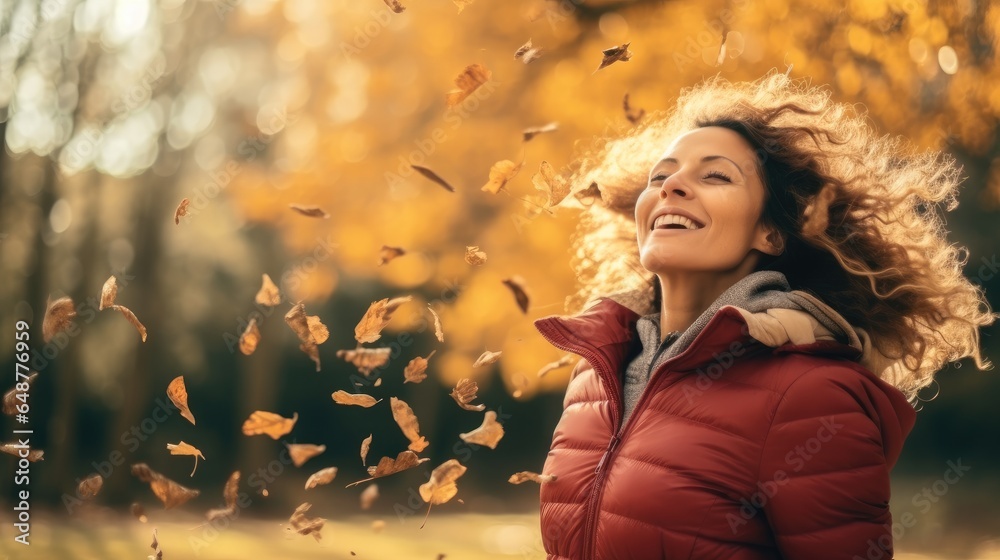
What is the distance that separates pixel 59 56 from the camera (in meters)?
10.3

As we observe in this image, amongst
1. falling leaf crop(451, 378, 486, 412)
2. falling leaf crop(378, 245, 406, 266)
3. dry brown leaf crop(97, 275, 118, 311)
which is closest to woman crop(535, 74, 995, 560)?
falling leaf crop(451, 378, 486, 412)

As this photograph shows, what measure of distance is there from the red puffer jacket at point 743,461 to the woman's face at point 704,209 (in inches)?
11.2

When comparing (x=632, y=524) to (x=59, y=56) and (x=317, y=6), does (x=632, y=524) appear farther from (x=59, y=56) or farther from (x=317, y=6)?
(x=59, y=56)

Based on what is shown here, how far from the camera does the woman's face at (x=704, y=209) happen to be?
2.19 m

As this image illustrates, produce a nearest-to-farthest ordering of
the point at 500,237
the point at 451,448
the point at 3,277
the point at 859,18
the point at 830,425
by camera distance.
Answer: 1. the point at 830,425
2. the point at 859,18
3. the point at 500,237
4. the point at 3,277
5. the point at 451,448

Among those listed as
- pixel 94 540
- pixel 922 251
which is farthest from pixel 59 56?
pixel 922 251

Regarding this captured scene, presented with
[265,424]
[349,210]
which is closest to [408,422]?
[265,424]

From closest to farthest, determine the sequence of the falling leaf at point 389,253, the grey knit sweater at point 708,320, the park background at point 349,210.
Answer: the grey knit sweater at point 708,320 → the falling leaf at point 389,253 → the park background at point 349,210

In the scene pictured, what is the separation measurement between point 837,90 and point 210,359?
12.4m

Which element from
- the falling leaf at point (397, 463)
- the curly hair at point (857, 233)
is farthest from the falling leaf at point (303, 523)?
the curly hair at point (857, 233)

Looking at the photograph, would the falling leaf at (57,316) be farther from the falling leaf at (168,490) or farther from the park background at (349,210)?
the park background at (349,210)

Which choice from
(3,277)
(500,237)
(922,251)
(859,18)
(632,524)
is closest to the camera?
(632,524)

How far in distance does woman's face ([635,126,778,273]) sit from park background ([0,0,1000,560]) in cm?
95

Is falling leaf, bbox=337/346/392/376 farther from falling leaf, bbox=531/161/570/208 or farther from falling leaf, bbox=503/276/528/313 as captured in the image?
falling leaf, bbox=531/161/570/208
